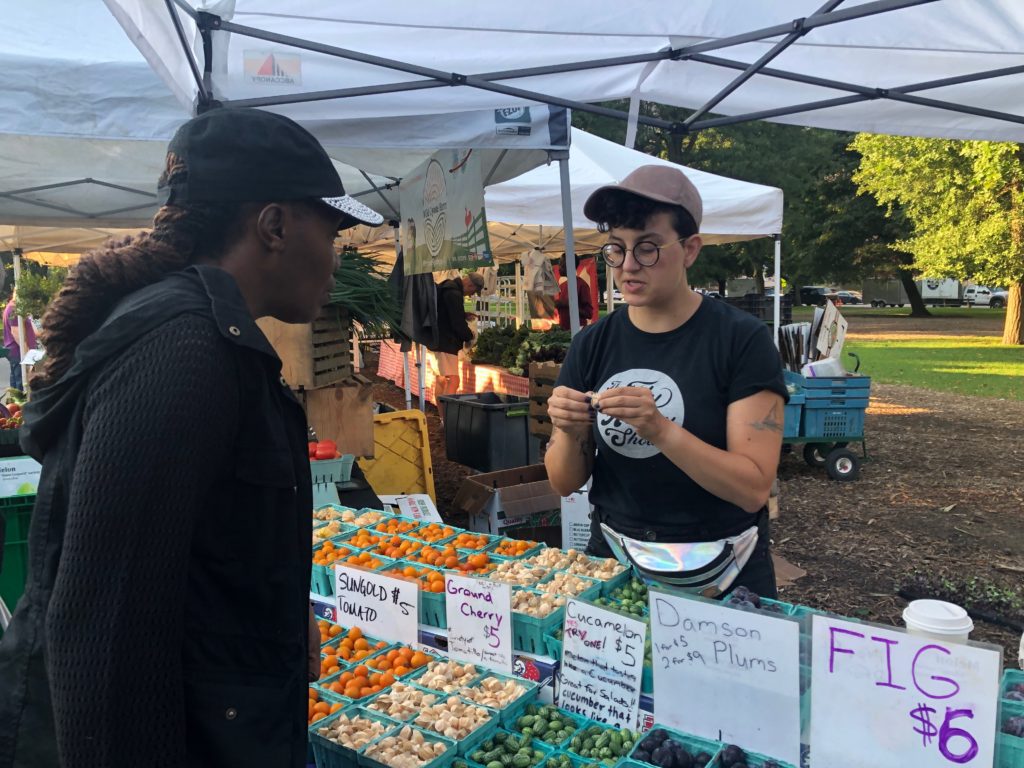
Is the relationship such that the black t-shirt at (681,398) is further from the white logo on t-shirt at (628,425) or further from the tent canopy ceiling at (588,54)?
the tent canopy ceiling at (588,54)

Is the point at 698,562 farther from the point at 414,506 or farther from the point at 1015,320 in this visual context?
the point at 1015,320

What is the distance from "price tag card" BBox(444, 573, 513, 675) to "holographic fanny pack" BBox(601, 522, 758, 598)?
390 mm

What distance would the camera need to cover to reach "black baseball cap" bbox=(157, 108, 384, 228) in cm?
108

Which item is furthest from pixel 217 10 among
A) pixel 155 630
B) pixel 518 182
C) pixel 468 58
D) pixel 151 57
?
pixel 518 182

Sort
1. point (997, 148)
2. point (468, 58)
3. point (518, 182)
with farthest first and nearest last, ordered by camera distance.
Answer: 1. point (997, 148)
2. point (518, 182)
3. point (468, 58)

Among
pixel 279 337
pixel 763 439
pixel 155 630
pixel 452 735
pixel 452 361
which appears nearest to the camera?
pixel 155 630

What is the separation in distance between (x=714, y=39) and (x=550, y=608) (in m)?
2.69

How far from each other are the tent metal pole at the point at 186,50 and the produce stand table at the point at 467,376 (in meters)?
3.56

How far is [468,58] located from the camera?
338cm

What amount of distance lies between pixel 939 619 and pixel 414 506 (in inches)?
142

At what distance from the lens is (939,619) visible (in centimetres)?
146

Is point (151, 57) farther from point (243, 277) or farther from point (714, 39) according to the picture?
point (714, 39)

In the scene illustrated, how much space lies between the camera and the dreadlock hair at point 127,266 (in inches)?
41.9

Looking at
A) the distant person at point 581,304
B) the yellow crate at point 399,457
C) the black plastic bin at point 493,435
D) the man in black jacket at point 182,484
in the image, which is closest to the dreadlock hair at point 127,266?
the man in black jacket at point 182,484
